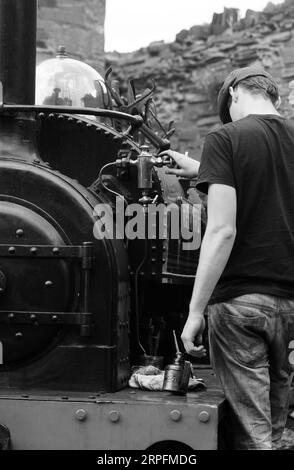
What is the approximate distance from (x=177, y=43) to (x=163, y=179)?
401 inches

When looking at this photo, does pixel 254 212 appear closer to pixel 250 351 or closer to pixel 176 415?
pixel 250 351

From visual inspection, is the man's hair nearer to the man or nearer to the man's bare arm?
the man

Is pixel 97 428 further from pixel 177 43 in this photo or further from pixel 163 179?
pixel 177 43

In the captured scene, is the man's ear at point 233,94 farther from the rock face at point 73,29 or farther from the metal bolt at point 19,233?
the rock face at point 73,29

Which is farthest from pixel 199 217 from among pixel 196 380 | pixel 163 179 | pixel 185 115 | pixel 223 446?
pixel 185 115

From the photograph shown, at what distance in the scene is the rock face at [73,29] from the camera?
12.7 meters

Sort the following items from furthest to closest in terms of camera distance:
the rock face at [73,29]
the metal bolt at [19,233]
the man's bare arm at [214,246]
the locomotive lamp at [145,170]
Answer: the rock face at [73,29] → the locomotive lamp at [145,170] → the metal bolt at [19,233] → the man's bare arm at [214,246]

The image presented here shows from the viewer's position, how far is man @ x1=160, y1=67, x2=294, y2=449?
3.12 m

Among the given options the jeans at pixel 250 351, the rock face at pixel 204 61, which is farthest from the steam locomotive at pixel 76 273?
the rock face at pixel 204 61

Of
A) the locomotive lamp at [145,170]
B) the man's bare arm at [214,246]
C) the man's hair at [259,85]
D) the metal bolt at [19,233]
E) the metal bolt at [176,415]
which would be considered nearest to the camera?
the man's bare arm at [214,246]

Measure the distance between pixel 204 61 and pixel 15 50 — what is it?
1006cm

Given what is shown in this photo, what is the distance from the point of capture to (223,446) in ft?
11.3

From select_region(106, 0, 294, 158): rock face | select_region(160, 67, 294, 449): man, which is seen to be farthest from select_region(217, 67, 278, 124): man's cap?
select_region(106, 0, 294, 158): rock face

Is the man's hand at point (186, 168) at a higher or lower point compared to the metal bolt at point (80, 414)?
higher
